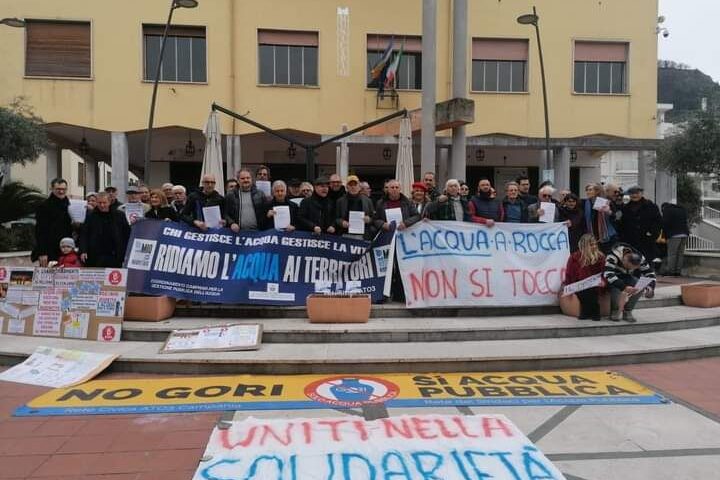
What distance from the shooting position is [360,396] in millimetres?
4684

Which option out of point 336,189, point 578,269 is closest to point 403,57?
point 336,189

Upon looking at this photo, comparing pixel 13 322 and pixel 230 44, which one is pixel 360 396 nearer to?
pixel 13 322

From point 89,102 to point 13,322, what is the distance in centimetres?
1411

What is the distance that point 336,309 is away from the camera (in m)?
6.57

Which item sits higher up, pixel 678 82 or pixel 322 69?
pixel 678 82

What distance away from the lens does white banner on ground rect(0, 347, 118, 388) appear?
5098 millimetres

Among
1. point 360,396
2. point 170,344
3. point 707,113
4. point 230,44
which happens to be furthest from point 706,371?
point 230,44

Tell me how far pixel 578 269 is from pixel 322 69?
14.6 metres

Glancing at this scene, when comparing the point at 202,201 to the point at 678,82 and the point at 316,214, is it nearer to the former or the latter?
the point at 316,214

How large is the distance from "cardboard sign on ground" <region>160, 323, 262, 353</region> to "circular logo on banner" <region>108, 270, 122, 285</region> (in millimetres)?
900

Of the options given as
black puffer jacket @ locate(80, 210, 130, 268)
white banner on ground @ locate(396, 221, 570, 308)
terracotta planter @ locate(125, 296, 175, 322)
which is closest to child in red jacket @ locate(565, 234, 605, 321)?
white banner on ground @ locate(396, 221, 570, 308)

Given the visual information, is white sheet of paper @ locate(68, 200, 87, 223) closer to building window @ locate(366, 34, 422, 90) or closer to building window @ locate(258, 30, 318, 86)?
building window @ locate(258, 30, 318, 86)

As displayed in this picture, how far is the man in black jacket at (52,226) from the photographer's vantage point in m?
7.13

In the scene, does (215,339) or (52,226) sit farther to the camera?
(52,226)
